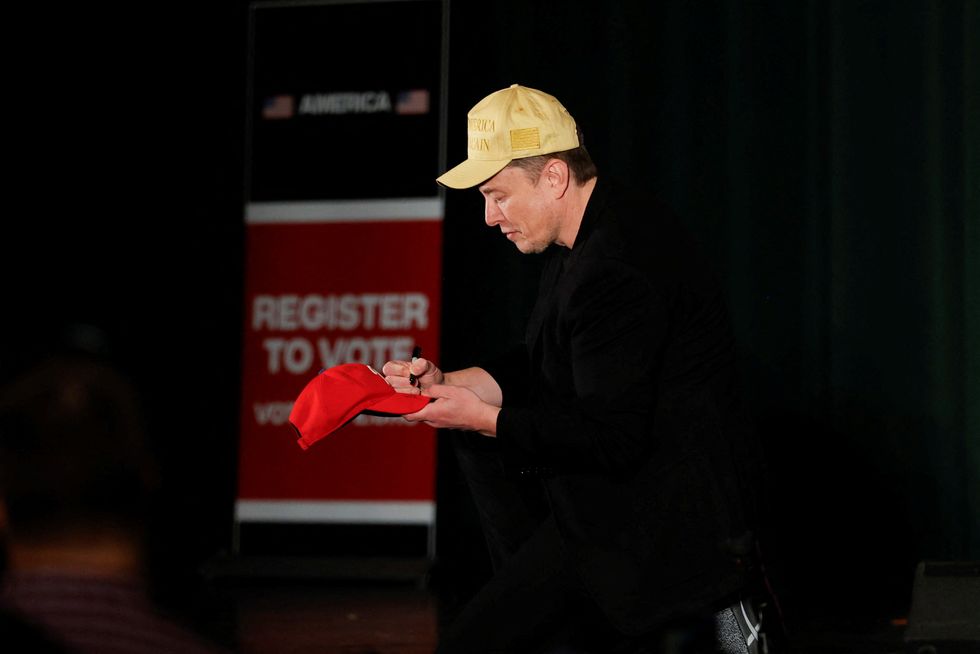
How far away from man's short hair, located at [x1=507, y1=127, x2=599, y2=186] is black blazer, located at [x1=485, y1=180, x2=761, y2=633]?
0.41 feet

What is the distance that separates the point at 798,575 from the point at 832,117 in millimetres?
1619

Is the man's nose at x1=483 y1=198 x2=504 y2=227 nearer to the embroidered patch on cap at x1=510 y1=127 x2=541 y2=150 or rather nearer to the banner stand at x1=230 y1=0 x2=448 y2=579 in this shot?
the embroidered patch on cap at x1=510 y1=127 x2=541 y2=150

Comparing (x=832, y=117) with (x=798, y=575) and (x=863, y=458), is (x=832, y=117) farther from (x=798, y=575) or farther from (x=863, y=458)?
(x=798, y=575)

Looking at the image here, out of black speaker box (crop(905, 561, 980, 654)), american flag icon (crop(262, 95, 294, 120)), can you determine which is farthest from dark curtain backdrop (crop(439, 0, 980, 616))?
black speaker box (crop(905, 561, 980, 654))

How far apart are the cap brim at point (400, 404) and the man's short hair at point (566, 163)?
0.41 meters

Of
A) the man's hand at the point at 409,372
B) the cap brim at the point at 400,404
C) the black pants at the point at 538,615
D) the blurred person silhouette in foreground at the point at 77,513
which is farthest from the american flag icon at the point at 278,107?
the blurred person silhouette in foreground at the point at 77,513

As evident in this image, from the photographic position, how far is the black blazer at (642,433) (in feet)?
5.92

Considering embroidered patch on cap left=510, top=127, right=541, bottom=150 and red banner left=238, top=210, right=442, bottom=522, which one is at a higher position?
embroidered patch on cap left=510, top=127, right=541, bottom=150

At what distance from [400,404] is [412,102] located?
8.64 ft

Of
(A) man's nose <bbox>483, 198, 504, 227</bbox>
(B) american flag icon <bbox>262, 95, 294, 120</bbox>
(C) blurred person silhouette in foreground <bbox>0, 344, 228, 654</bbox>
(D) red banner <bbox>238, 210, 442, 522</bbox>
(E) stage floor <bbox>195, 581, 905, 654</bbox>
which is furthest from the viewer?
(B) american flag icon <bbox>262, 95, 294, 120</bbox>

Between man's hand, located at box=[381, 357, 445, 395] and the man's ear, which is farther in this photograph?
man's hand, located at box=[381, 357, 445, 395]

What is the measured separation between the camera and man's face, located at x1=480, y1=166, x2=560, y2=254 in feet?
6.53

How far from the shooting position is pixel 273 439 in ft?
14.6

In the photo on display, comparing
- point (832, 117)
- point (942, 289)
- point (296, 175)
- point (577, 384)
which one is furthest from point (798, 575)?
point (577, 384)
